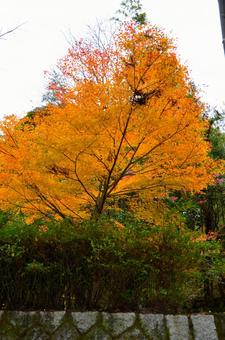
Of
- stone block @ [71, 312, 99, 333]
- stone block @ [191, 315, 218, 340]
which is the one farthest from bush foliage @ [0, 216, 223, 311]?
stone block @ [191, 315, 218, 340]

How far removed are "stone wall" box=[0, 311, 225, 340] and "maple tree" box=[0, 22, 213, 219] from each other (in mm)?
2396

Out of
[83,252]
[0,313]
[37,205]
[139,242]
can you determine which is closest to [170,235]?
[139,242]

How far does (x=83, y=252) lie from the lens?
157 inches

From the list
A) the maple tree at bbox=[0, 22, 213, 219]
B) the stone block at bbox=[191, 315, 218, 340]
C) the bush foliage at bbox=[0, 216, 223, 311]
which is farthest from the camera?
the maple tree at bbox=[0, 22, 213, 219]

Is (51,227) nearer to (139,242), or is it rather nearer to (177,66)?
→ (139,242)

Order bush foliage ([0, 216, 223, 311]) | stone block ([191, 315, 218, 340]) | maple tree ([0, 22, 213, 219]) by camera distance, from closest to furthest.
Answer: stone block ([191, 315, 218, 340]), bush foliage ([0, 216, 223, 311]), maple tree ([0, 22, 213, 219])

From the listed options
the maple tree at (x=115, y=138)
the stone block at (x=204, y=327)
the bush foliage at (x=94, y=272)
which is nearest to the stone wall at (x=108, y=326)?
the stone block at (x=204, y=327)

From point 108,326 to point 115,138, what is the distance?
2947mm

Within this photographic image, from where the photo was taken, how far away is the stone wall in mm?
3715

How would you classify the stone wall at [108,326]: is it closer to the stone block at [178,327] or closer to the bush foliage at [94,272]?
the stone block at [178,327]

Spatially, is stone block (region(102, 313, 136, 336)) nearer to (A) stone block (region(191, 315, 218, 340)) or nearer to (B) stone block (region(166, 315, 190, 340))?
(B) stone block (region(166, 315, 190, 340))

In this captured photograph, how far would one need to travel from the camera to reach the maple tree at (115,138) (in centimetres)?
510

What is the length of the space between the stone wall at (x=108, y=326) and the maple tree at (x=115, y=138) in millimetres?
2396

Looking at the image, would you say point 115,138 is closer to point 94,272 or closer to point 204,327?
point 94,272
